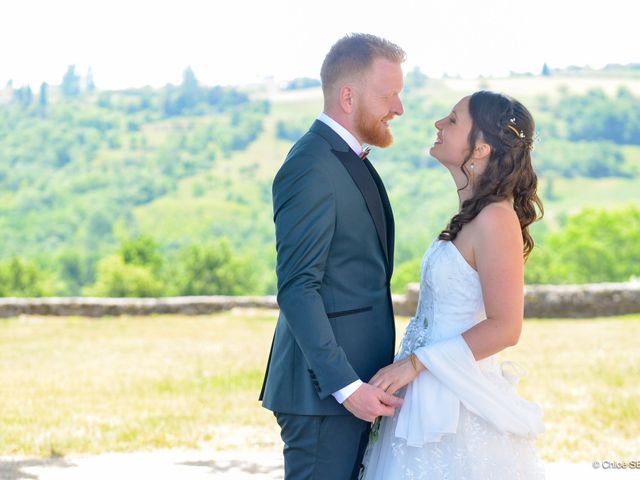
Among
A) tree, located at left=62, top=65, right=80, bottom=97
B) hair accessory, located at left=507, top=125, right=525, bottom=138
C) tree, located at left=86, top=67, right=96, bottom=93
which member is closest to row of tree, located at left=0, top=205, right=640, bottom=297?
hair accessory, located at left=507, top=125, right=525, bottom=138

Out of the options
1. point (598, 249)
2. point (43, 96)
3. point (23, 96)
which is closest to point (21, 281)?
point (598, 249)

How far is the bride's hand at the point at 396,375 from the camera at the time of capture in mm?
3271

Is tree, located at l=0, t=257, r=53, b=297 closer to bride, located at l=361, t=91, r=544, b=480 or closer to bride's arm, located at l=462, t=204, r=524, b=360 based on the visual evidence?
bride, located at l=361, t=91, r=544, b=480

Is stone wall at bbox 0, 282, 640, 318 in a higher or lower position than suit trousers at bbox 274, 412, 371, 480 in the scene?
lower

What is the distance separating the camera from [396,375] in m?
3.29

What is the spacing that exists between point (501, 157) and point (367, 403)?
3.26ft

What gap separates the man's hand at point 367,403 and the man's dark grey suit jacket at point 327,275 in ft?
0.17

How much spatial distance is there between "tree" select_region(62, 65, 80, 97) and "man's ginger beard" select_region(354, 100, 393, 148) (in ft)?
421

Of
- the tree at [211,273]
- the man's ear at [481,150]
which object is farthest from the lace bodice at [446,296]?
the tree at [211,273]

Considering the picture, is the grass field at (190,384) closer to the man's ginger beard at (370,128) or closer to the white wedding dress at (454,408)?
the white wedding dress at (454,408)

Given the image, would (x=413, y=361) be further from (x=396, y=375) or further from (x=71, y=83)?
(x=71, y=83)

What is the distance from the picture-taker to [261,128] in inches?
4225

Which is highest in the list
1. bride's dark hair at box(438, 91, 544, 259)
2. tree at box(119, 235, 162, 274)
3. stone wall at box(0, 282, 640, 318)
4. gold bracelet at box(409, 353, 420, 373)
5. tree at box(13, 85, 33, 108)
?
bride's dark hair at box(438, 91, 544, 259)

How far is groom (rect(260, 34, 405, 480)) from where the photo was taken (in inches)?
124
